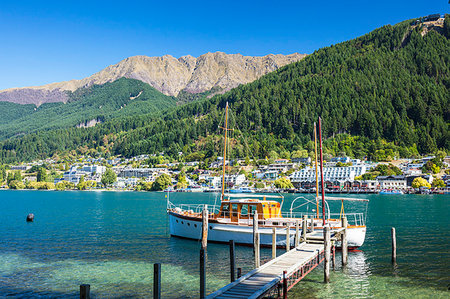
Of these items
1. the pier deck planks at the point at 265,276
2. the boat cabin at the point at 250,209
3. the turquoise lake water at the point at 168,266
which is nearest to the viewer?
the pier deck planks at the point at 265,276

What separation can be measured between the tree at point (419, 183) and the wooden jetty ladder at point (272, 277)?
577ft

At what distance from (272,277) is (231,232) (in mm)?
19229

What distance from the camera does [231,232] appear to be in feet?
138

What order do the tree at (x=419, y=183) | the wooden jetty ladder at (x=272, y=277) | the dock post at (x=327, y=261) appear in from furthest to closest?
1. the tree at (x=419, y=183)
2. the dock post at (x=327, y=261)
3. the wooden jetty ladder at (x=272, y=277)

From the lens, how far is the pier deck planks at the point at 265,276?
20.1 meters

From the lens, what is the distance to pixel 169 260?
36344mm

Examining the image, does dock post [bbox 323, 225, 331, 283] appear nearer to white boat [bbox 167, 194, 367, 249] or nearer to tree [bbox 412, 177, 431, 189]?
white boat [bbox 167, 194, 367, 249]

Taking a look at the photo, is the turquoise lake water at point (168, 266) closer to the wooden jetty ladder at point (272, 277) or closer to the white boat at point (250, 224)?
the white boat at point (250, 224)

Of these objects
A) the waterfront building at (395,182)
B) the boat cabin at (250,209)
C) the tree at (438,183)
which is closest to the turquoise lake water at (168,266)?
the boat cabin at (250,209)

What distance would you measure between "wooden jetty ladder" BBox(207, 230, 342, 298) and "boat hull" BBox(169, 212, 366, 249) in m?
8.16

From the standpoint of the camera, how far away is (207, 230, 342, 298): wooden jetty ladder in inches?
796

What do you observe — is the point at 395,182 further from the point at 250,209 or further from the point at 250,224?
the point at 250,224

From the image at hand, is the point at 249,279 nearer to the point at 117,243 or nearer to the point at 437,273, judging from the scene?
the point at 437,273

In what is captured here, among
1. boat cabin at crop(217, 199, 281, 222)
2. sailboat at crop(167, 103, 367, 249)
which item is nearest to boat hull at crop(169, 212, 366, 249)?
sailboat at crop(167, 103, 367, 249)
